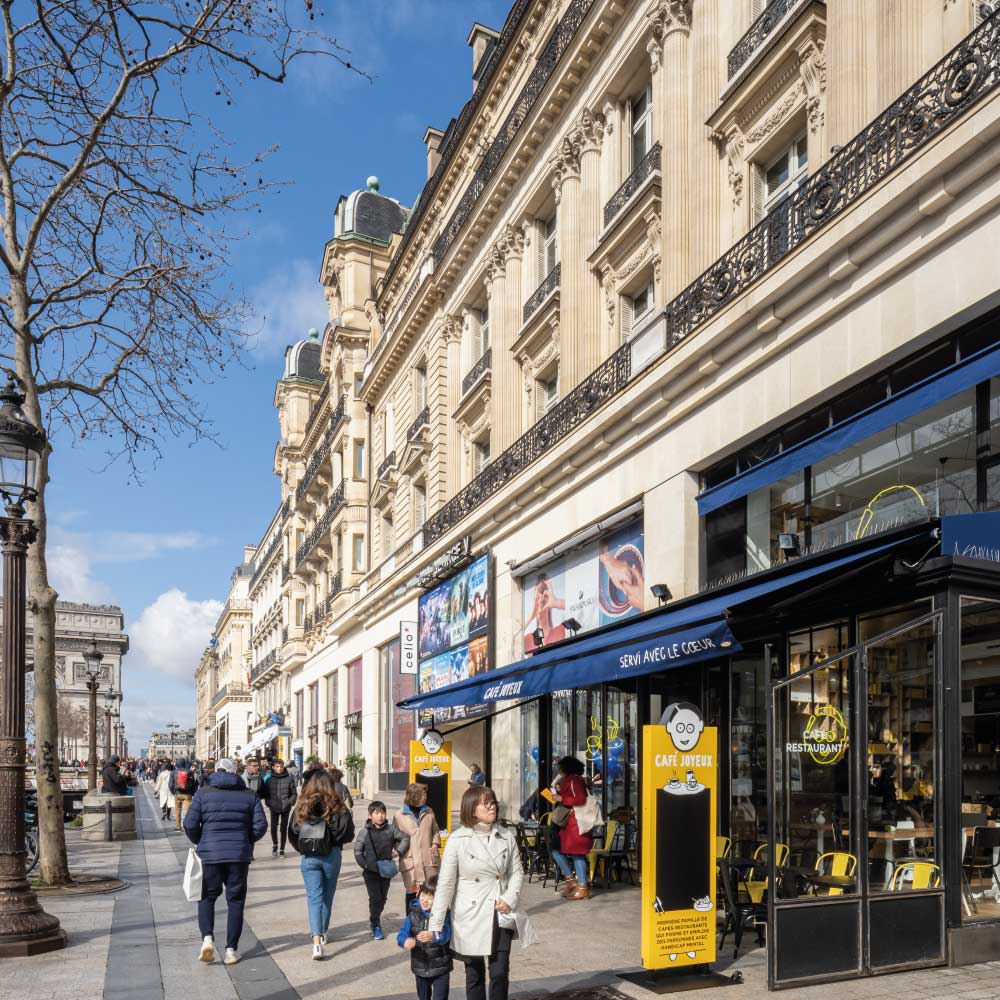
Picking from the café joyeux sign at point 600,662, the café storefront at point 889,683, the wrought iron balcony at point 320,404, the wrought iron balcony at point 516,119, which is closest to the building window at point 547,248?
the wrought iron balcony at point 516,119

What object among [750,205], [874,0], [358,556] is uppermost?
[874,0]

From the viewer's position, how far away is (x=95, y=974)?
28.4ft

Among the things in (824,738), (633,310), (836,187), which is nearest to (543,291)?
(633,310)

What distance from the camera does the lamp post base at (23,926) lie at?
9.20 meters

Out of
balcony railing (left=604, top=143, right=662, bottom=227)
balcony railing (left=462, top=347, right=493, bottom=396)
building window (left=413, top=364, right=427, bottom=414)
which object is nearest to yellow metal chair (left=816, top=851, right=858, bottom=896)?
balcony railing (left=604, top=143, right=662, bottom=227)

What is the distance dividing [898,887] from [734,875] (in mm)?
1754

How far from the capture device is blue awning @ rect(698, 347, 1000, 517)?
10047 mm

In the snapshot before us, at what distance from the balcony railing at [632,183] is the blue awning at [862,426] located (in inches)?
234

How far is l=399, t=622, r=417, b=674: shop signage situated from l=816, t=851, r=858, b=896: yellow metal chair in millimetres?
22630

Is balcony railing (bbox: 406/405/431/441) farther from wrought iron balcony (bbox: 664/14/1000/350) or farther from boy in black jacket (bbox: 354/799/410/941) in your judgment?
boy in black jacket (bbox: 354/799/410/941)

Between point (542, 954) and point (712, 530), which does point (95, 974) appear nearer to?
point (542, 954)

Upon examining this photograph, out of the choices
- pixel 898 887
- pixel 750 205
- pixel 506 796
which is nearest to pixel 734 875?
pixel 898 887

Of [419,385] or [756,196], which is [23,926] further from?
[419,385]

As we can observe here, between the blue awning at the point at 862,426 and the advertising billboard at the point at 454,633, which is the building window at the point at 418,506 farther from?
the blue awning at the point at 862,426
